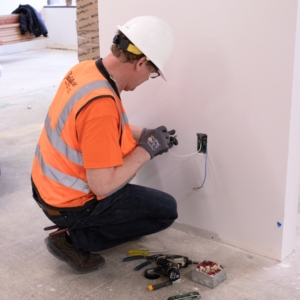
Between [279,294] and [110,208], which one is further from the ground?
[110,208]

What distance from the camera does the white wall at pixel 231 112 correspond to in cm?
185

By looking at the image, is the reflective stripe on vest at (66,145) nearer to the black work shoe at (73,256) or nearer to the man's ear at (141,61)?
the man's ear at (141,61)

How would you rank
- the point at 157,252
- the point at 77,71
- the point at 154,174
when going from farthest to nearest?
the point at 154,174 → the point at 157,252 → the point at 77,71

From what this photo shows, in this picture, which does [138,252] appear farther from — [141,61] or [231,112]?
[141,61]

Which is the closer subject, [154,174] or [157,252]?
[157,252]

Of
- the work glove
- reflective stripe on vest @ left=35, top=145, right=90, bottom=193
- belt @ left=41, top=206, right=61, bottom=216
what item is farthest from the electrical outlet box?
belt @ left=41, top=206, right=61, bottom=216

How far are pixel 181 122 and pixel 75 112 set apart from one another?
25.5 inches

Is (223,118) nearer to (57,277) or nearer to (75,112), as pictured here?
(75,112)

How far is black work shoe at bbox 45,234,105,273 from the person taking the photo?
2027 millimetres

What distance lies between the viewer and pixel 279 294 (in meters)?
1.82

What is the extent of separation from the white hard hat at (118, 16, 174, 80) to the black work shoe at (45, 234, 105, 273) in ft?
2.92

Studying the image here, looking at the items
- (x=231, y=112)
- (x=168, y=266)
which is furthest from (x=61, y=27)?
(x=168, y=266)

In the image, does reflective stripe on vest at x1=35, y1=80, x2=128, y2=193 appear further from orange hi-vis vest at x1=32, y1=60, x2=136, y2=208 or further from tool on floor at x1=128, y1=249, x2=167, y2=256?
tool on floor at x1=128, y1=249, x2=167, y2=256

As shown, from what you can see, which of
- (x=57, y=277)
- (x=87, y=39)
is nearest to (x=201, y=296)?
(x=57, y=277)
